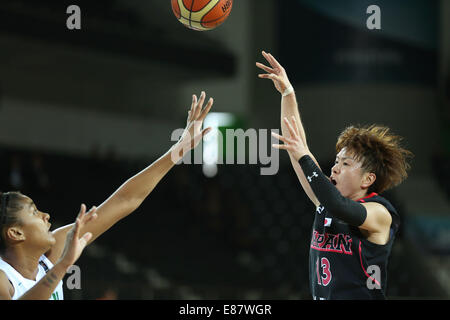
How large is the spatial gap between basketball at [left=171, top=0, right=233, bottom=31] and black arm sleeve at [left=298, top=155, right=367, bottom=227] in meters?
1.93

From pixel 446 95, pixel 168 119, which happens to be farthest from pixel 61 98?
pixel 446 95

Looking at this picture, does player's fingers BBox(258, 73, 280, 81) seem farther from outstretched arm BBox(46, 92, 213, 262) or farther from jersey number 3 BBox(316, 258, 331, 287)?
jersey number 3 BBox(316, 258, 331, 287)

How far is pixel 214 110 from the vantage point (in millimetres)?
16312

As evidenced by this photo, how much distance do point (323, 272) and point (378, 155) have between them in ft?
2.02

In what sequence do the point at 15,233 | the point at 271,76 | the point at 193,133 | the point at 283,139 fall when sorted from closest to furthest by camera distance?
the point at 15,233 < the point at 283,139 < the point at 193,133 < the point at 271,76

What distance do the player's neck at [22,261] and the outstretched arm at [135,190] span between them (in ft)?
0.77

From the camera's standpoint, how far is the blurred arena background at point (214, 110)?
10500 millimetres

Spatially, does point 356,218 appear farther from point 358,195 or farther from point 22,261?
point 22,261

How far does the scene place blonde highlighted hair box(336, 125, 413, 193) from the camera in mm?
2932

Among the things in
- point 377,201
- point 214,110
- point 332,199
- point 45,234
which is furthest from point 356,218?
point 214,110

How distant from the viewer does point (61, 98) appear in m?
14.5

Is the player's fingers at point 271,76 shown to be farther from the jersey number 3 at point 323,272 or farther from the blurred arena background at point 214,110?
the blurred arena background at point 214,110
